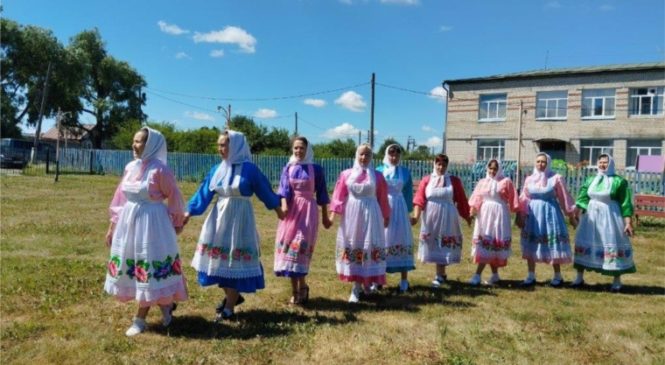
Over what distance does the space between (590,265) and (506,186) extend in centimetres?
151

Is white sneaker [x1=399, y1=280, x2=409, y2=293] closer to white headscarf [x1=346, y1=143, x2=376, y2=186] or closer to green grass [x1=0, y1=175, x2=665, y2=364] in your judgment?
green grass [x1=0, y1=175, x2=665, y2=364]

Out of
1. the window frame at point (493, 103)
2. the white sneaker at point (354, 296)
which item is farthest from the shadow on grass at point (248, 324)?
the window frame at point (493, 103)

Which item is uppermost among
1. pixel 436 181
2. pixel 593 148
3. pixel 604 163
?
pixel 593 148

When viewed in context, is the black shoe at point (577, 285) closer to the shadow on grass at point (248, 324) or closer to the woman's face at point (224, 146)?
the shadow on grass at point (248, 324)

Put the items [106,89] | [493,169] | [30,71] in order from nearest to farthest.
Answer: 1. [493,169]
2. [30,71]
3. [106,89]

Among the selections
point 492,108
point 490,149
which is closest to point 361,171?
point 490,149

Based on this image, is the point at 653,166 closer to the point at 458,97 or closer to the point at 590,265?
the point at 458,97

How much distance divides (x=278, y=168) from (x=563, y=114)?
1774cm

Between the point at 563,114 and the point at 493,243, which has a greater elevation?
the point at 563,114

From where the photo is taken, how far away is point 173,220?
16.3 feet

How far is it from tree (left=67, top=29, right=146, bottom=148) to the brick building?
1439 inches

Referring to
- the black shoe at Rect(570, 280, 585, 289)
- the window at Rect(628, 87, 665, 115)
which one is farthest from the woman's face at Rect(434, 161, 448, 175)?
the window at Rect(628, 87, 665, 115)

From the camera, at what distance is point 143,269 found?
4.61 m

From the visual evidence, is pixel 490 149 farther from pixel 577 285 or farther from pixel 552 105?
pixel 577 285
